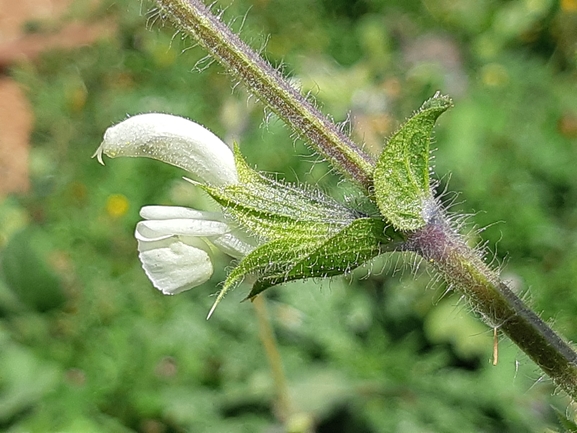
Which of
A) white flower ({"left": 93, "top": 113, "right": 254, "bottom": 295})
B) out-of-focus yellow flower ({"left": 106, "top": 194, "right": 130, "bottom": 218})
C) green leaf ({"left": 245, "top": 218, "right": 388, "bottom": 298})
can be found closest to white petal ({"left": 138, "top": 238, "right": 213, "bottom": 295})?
white flower ({"left": 93, "top": 113, "right": 254, "bottom": 295})

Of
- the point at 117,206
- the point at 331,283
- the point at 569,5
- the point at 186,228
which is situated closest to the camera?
the point at 186,228

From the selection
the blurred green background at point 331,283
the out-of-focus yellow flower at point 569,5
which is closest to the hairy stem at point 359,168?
the blurred green background at point 331,283

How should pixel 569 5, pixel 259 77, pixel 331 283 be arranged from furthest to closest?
pixel 569 5 < pixel 331 283 < pixel 259 77

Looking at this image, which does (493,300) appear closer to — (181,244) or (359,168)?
(359,168)

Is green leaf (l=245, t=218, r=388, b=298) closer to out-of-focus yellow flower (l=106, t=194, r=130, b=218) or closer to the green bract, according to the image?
the green bract

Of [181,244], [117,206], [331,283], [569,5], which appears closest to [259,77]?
[181,244]
